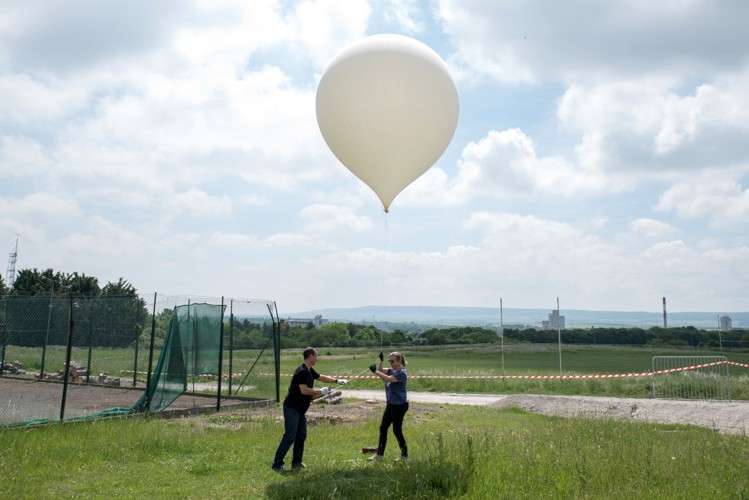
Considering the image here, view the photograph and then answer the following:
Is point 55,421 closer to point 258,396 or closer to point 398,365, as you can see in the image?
point 258,396

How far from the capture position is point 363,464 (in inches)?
357

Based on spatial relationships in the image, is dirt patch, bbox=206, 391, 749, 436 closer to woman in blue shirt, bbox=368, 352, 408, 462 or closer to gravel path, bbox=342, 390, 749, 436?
gravel path, bbox=342, 390, 749, 436

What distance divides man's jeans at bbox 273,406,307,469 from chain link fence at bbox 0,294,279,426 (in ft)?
22.1

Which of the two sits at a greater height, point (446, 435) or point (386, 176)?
point (386, 176)

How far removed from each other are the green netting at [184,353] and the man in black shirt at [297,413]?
6.64 metres

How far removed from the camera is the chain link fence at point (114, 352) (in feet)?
51.9

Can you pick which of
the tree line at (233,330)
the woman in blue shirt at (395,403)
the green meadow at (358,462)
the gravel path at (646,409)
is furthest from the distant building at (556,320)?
the woman in blue shirt at (395,403)

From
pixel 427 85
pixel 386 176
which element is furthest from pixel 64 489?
pixel 427 85

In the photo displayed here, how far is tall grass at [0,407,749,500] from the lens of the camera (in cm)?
711

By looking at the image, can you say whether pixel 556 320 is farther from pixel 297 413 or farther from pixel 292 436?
pixel 292 436

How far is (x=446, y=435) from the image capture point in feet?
38.2

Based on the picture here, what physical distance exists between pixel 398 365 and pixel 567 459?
2953mm

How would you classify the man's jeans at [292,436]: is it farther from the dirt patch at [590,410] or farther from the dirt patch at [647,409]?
the dirt patch at [647,409]

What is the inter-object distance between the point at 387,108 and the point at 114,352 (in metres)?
14.5
